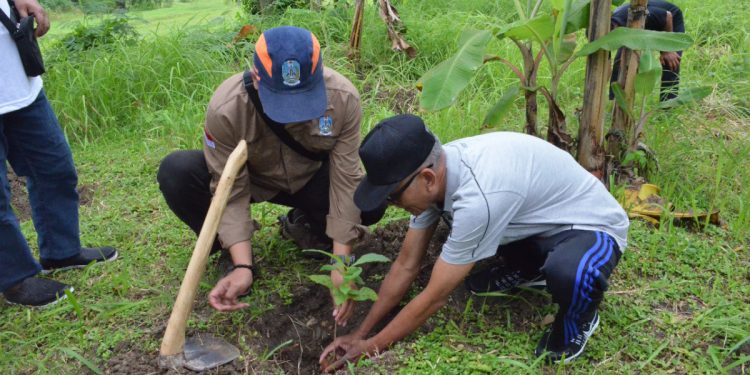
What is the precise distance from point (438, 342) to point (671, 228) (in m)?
1.31

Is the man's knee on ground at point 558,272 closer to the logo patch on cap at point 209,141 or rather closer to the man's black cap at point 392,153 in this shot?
the man's black cap at point 392,153

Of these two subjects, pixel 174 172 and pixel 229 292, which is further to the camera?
pixel 174 172

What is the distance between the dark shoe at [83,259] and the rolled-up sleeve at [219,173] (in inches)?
31.5

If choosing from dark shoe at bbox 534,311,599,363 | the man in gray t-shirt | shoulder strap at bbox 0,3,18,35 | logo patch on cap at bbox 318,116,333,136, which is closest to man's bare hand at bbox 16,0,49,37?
shoulder strap at bbox 0,3,18,35

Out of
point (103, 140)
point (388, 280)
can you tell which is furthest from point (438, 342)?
point (103, 140)

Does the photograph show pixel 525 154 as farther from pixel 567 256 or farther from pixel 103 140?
pixel 103 140

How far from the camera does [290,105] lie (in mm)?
2125

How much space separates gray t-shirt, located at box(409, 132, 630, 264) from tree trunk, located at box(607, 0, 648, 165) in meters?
1.12

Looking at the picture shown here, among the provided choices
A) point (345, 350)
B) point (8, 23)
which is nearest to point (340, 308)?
point (345, 350)

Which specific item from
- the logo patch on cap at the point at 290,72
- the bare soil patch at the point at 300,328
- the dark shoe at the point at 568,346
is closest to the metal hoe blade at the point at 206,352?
the bare soil patch at the point at 300,328

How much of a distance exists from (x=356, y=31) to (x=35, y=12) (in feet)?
8.27

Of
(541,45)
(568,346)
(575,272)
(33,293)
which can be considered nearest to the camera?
(575,272)

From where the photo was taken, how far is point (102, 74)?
451 cm

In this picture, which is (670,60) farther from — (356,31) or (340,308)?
(340,308)
